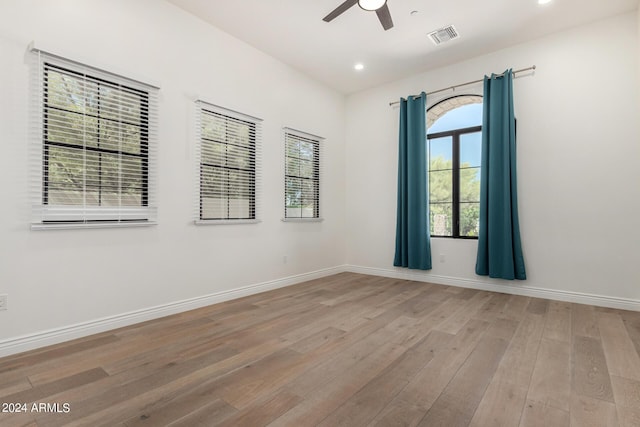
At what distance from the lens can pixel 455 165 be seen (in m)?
4.64

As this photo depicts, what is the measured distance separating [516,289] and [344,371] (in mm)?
3069

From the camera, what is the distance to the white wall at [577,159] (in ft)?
11.4

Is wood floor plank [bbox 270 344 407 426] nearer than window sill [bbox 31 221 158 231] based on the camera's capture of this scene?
Yes

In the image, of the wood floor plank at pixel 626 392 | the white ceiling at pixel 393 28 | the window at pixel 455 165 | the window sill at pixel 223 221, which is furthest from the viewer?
the window at pixel 455 165

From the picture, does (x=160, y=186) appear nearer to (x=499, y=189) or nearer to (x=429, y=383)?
(x=429, y=383)

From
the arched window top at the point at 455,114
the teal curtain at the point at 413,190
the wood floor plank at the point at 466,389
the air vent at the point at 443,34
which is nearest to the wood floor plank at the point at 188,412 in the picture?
the wood floor plank at the point at 466,389

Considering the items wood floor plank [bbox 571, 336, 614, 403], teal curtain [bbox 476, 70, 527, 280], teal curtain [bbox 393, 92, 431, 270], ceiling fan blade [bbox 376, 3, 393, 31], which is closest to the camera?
wood floor plank [bbox 571, 336, 614, 403]

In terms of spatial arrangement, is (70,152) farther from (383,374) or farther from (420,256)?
(420,256)

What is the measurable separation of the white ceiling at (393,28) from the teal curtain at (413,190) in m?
0.70

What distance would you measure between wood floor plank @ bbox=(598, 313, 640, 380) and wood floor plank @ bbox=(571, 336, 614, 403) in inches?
1.9

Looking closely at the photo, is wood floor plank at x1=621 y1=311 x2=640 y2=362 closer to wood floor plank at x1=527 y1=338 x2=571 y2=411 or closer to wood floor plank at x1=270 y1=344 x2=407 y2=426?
wood floor plank at x1=527 y1=338 x2=571 y2=411

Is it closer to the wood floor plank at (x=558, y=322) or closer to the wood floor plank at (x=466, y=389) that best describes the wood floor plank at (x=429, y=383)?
the wood floor plank at (x=466, y=389)

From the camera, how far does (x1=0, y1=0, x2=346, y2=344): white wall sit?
238 centimetres

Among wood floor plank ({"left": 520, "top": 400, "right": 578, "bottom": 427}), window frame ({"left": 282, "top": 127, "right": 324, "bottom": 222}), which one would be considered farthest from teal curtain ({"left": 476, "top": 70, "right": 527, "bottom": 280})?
wood floor plank ({"left": 520, "top": 400, "right": 578, "bottom": 427})
